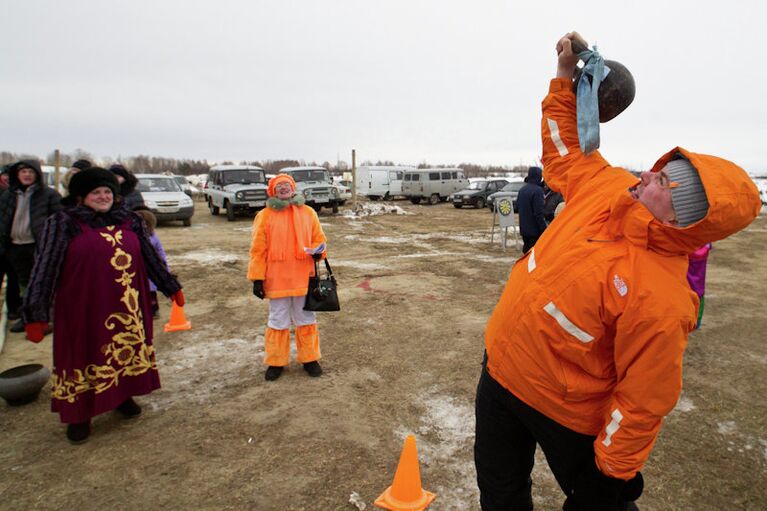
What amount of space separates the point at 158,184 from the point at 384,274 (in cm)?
1130

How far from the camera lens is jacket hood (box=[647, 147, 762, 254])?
120cm

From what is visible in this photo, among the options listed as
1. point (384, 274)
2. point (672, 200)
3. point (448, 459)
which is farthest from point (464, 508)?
point (384, 274)

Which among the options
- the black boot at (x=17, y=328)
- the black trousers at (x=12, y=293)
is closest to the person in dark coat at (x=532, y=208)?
the black boot at (x=17, y=328)

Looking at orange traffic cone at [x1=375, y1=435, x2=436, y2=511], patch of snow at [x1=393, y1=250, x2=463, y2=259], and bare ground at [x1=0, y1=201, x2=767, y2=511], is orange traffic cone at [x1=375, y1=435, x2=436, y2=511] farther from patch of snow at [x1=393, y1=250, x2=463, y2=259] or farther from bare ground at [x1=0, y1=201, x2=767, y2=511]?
patch of snow at [x1=393, y1=250, x2=463, y2=259]

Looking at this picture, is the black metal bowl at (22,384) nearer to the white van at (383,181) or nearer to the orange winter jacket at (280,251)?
the orange winter jacket at (280,251)

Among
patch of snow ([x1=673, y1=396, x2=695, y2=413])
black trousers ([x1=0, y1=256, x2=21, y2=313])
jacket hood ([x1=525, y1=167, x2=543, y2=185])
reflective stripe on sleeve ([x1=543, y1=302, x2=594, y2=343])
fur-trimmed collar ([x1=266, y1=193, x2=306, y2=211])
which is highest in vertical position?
jacket hood ([x1=525, y1=167, x2=543, y2=185])

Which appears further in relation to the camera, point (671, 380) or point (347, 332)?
point (347, 332)

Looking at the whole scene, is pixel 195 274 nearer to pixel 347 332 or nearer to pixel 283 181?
pixel 347 332

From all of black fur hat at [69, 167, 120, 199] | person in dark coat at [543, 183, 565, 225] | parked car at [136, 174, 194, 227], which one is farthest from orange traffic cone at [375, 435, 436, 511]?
parked car at [136, 174, 194, 227]

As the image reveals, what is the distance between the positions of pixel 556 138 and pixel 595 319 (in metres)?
0.78

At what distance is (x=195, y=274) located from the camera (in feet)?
27.6

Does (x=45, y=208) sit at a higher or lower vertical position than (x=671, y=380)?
higher

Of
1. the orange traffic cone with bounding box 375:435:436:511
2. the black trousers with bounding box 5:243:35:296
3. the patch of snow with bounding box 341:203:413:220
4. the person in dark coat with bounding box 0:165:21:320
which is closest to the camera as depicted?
the orange traffic cone with bounding box 375:435:436:511

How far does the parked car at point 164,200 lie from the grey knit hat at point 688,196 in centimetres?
1547
